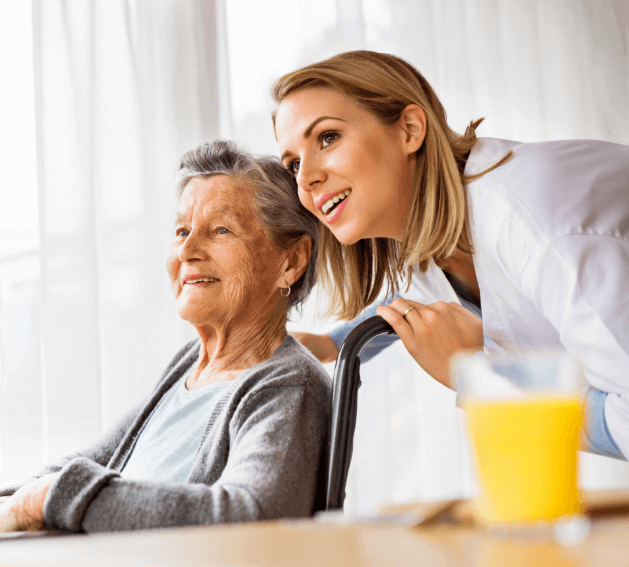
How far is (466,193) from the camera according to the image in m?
1.24

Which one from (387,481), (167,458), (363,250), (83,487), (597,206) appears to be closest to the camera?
(83,487)

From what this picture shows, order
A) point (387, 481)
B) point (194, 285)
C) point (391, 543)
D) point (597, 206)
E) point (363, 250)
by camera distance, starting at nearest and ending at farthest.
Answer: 1. point (391, 543)
2. point (597, 206)
3. point (194, 285)
4. point (363, 250)
5. point (387, 481)

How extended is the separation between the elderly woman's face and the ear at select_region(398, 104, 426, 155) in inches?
13.2

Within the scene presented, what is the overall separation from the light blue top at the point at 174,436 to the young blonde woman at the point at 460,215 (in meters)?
0.32

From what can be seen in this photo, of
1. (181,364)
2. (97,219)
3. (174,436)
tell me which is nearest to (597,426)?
(174,436)

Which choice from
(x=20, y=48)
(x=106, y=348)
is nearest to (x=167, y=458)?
(x=106, y=348)

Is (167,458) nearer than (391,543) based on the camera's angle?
No

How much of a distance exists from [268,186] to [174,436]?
51 cm

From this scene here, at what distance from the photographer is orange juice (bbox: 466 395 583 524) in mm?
463

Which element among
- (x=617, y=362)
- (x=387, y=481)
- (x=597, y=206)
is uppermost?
(x=597, y=206)

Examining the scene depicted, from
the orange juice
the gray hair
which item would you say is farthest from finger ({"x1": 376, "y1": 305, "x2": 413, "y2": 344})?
the orange juice

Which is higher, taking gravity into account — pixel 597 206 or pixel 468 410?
pixel 597 206

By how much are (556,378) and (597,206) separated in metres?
0.67

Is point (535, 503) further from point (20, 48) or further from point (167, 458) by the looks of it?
point (20, 48)
